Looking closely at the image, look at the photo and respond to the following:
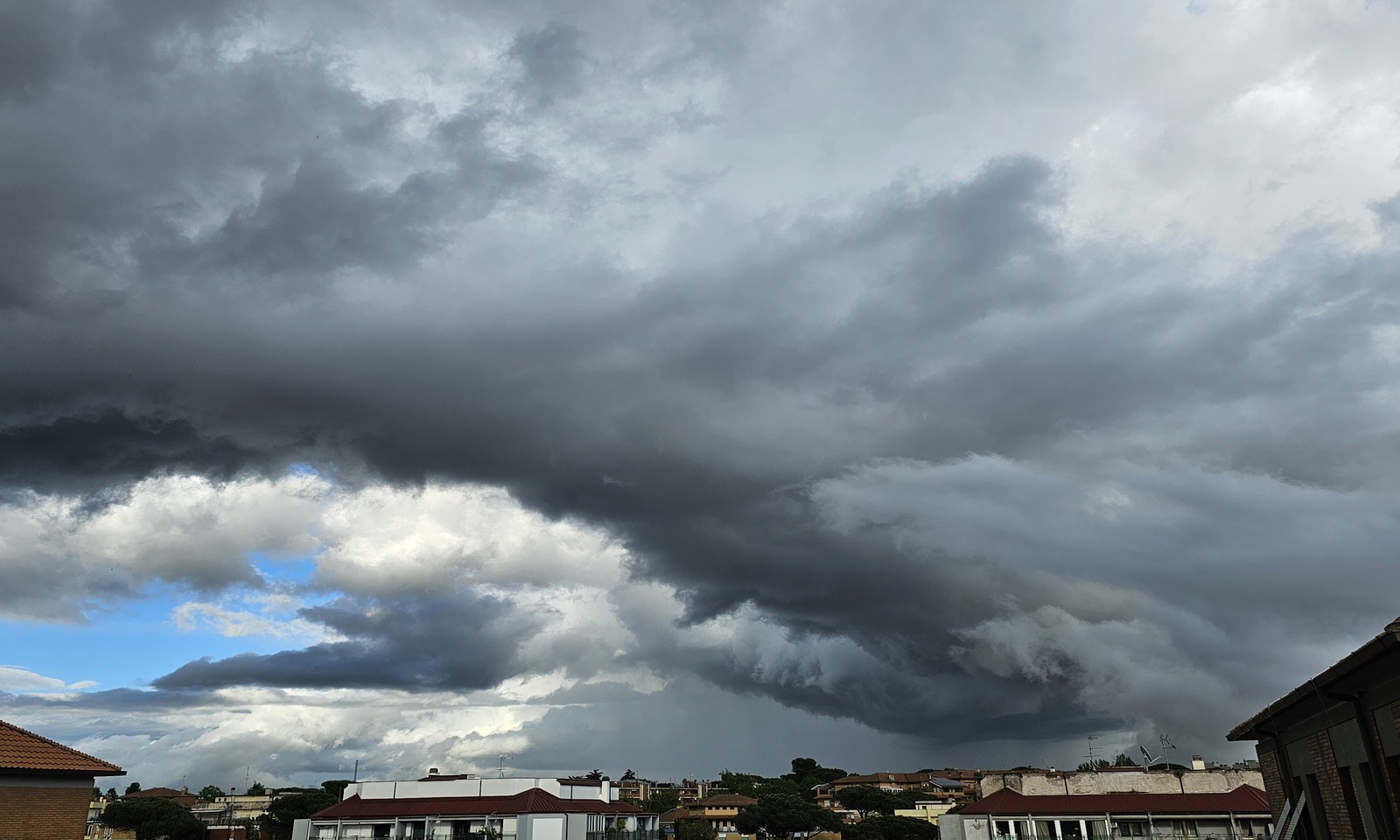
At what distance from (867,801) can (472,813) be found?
271 feet

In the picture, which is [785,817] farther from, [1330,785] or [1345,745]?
[1345,745]

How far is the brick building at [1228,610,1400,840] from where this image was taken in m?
17.9

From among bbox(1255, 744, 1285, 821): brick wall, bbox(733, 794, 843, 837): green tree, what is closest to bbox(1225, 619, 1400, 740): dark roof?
bbox(1255, 744, 1285, 821): brick wall

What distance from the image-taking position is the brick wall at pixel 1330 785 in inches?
916

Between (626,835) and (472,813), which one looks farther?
(626,835)

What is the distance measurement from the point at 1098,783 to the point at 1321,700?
81.5m

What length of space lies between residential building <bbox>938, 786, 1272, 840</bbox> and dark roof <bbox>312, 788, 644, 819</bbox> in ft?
130

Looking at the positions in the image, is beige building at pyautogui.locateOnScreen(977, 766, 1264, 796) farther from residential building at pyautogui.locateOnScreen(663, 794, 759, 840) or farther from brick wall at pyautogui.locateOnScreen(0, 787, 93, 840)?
residential building at pyautogui.locateOnScreen(663, 794, 759, 840)

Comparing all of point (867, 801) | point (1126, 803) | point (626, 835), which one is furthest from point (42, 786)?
point (867, 801)

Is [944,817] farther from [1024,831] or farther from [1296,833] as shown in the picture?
[1296,833]

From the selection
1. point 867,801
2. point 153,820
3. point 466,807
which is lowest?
point 867,801

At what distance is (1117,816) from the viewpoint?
3393 inches

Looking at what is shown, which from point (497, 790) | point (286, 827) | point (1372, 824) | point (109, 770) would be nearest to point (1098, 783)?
point (497, 790)

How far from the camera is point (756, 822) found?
14150 centimetres
